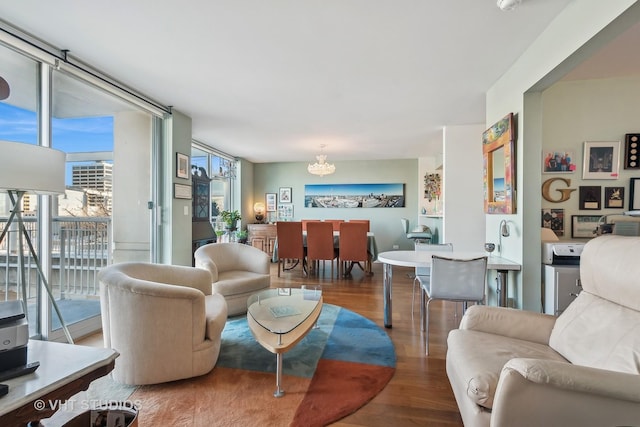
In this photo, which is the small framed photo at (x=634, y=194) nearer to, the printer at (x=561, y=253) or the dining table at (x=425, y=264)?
the printer at (x=561, y=253)

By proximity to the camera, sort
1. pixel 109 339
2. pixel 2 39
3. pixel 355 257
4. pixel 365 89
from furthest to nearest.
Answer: pixel 355 257, pixel 365 89, pixel 2 39, pixel 109 339

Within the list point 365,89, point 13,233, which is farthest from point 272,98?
point 13,233

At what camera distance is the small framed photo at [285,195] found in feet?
24.1

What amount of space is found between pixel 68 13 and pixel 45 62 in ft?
2.18

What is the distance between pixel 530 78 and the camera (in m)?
2.21

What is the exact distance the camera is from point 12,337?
3.17ft

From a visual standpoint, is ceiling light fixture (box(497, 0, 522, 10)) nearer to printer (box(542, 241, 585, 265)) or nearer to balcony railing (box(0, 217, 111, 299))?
printer (box(542, 241, 585, 265))

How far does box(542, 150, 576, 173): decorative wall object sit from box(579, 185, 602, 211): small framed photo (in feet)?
0.68

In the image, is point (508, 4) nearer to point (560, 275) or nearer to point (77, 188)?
point (560, 275)


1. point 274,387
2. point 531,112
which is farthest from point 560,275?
point 274,387

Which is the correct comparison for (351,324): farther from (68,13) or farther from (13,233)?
(68,13)

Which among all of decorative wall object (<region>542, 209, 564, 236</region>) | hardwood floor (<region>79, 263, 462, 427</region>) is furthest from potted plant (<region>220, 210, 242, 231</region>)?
decorative wall object (<region>542, 209, 564, 236</region>)

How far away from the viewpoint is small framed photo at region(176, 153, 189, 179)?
12.0 feet

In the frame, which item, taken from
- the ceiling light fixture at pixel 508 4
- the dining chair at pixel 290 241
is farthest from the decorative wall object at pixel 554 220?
the dining chair at pixel 290 241
